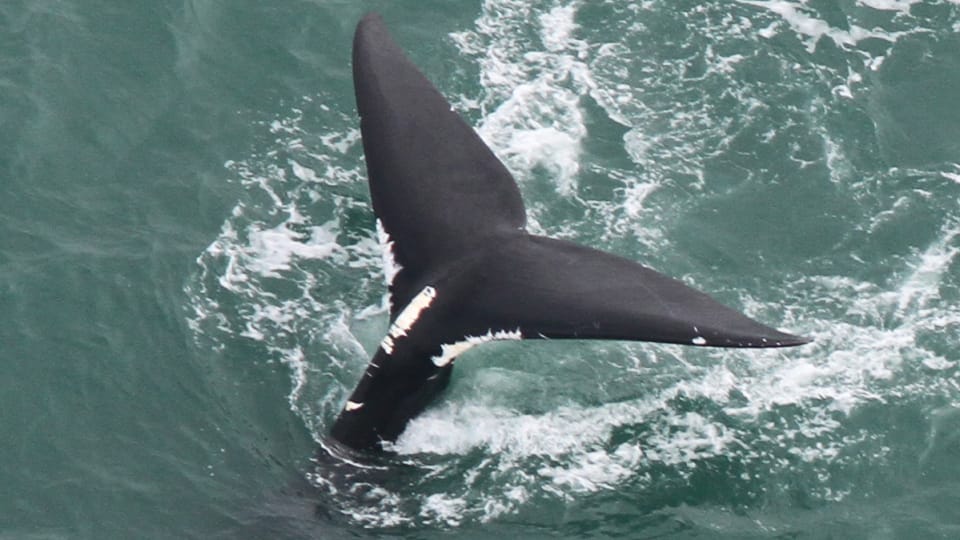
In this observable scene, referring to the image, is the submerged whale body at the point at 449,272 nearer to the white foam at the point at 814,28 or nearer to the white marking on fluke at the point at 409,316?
the white marking on fluke at the point at 409,316

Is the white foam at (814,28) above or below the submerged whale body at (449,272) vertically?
above

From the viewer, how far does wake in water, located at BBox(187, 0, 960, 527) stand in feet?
49.9

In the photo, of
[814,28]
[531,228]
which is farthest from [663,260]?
[814,28]

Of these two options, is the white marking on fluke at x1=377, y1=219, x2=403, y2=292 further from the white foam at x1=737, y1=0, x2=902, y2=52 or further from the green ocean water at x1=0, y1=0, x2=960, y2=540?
the white foam at x1=737, y1=0, x2=902, y2=52

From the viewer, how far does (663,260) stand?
55.8ft

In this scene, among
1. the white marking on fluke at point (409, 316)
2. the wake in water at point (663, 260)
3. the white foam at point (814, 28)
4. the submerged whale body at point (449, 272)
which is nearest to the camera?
the submerged whale body at point (449, 272)

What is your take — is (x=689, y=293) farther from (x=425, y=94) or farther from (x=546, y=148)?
(x=546, y=148)

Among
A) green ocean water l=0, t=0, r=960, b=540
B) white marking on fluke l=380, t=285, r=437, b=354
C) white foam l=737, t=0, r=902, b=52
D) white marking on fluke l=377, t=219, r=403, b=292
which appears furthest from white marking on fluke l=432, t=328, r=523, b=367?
white foam l=737, t=0, r=902, b=52

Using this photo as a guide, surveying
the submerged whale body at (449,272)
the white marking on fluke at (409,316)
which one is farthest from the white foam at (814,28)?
the white marking on fluke at (409,316)

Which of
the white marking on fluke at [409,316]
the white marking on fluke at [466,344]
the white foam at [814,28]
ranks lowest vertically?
the white marking on fluke at [466,344]

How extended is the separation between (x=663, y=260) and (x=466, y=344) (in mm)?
4090

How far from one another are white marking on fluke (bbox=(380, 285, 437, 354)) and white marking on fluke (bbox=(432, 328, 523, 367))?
377 millimetres

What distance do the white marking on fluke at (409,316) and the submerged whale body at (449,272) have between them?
1cm

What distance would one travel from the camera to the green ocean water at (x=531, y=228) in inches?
584
